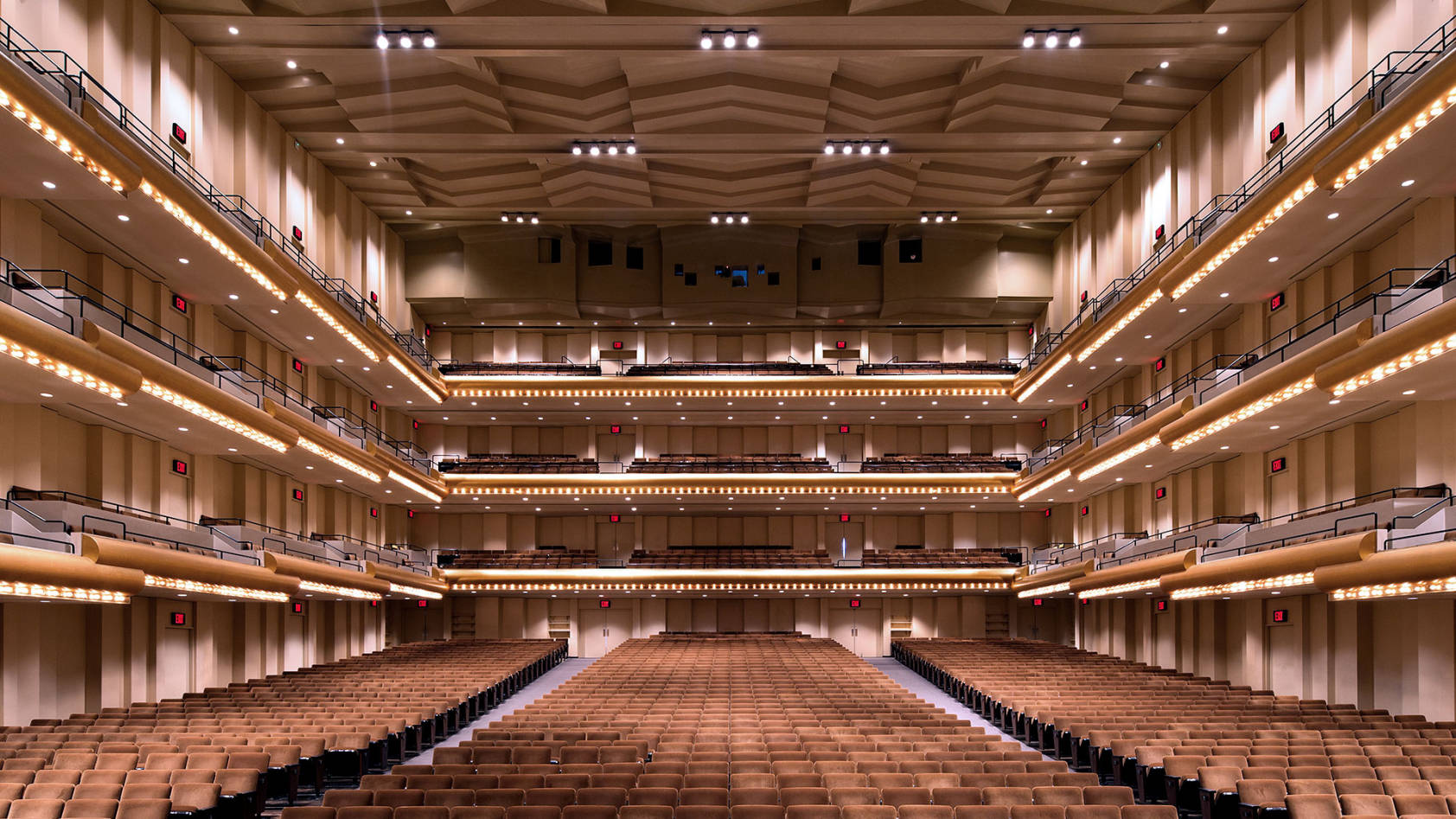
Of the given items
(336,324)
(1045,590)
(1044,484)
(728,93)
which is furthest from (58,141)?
(1045,590)

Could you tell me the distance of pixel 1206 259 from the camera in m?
17.8

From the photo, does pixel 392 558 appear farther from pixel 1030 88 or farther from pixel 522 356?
pixel 1030 88

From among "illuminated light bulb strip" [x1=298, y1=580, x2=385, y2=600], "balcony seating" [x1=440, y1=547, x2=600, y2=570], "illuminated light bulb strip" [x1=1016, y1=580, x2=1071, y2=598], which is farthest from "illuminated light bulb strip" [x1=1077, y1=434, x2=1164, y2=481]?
"illuminated light bulb strip" [x1=298, y1=580, x2=385, y2=600]

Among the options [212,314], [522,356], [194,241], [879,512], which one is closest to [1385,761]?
[194,241]

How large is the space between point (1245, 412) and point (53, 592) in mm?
16809

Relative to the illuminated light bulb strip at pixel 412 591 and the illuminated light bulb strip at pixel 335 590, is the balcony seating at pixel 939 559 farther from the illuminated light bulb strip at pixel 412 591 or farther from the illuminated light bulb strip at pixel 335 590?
the illuminated light bulb strip at pixel 335 590

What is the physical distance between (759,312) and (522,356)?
7899 millimetres

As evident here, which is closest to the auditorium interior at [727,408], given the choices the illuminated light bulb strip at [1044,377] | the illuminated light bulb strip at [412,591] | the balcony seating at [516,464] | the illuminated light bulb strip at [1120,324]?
the illuminated light bulb strip at [1120,324]

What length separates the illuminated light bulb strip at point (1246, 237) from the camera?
14.8 metres

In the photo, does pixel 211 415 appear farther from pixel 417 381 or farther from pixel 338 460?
pixel 417 381

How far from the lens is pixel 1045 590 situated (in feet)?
89.1

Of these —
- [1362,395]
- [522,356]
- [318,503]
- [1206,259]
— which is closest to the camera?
[1362,395]

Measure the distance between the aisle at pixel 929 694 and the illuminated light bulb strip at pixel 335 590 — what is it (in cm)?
1147

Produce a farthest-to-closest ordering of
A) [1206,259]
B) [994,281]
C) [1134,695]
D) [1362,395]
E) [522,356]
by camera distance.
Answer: [522,356] → [994,281] → [1206,259] → [1134,695] → [1362,395]
